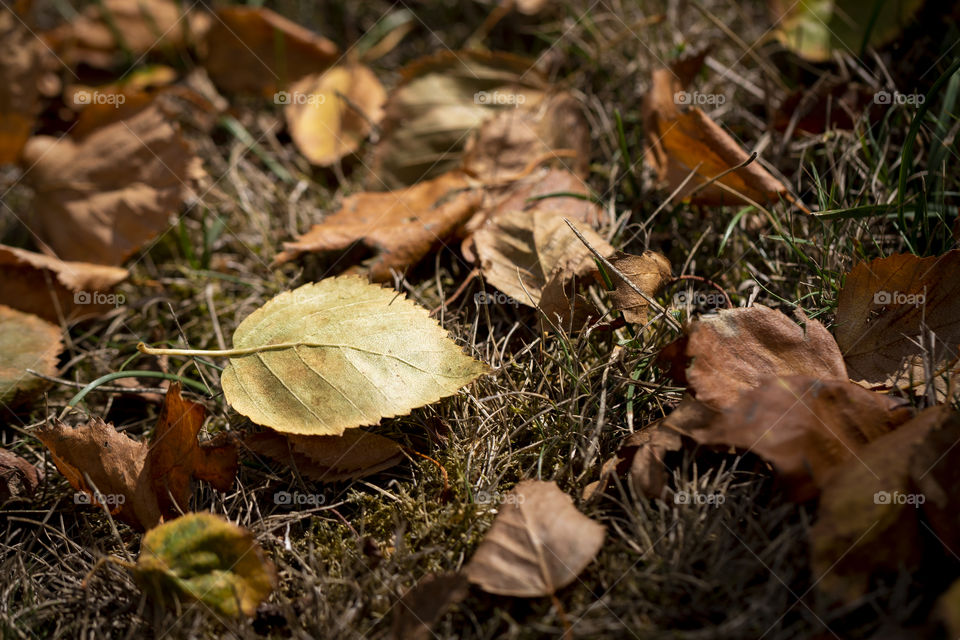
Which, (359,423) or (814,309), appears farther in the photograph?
(814,309)

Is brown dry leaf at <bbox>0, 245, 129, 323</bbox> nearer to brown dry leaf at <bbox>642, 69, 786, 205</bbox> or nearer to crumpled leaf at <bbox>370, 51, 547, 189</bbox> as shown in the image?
crumpled leaf at <bbox>370, 51, 547, 189</bbox>

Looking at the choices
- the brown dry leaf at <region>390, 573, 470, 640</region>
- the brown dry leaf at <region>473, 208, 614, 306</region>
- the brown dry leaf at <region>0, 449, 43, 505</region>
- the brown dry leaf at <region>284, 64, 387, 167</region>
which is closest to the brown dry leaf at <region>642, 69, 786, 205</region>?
the brown dry leaf at <region>473, 208, 614, 306</region>

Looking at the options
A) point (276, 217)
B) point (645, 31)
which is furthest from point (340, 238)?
point (645, 31)

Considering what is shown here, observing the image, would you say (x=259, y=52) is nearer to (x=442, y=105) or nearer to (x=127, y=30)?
(x=127, y=30)

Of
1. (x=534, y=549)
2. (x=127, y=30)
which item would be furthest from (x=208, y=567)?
(x=127, y=30)

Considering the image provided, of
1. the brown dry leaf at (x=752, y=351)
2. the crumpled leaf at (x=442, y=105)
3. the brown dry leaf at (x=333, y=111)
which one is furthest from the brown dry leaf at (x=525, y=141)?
the brown dry leaf at (x=752, y=351)

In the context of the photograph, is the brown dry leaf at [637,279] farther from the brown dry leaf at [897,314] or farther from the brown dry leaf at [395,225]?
the brown dry leaf at [395,225]

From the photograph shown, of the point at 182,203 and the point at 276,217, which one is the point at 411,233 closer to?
the point at 276,217
